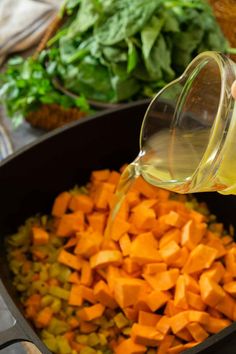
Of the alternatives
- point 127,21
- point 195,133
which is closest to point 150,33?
point 127,21

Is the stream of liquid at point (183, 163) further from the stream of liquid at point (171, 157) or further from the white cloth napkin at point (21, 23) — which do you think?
the white cloth napkin at point (21, 23)

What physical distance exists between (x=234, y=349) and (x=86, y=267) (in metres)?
0.31

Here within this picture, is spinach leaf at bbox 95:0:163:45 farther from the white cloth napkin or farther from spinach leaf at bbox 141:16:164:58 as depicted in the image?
the white cloth napkin

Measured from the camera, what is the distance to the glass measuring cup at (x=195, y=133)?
1.90 ft

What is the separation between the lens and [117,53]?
112 centimetres

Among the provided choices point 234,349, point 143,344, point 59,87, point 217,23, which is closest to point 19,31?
point 59,87

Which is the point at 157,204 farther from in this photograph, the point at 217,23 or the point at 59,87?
the point at 217,23

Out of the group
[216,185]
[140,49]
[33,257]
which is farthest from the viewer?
[140,49]

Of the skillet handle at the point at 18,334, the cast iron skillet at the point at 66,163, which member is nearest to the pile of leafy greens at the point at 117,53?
the cast iron skillet at the point at 66,163

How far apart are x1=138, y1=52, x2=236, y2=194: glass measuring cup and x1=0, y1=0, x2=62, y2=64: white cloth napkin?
0.70 m

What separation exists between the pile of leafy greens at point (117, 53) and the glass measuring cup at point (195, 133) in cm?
34

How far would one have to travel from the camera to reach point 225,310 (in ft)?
2.80

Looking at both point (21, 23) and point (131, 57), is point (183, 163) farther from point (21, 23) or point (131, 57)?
point (21, 23)

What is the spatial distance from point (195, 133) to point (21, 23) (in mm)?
828
